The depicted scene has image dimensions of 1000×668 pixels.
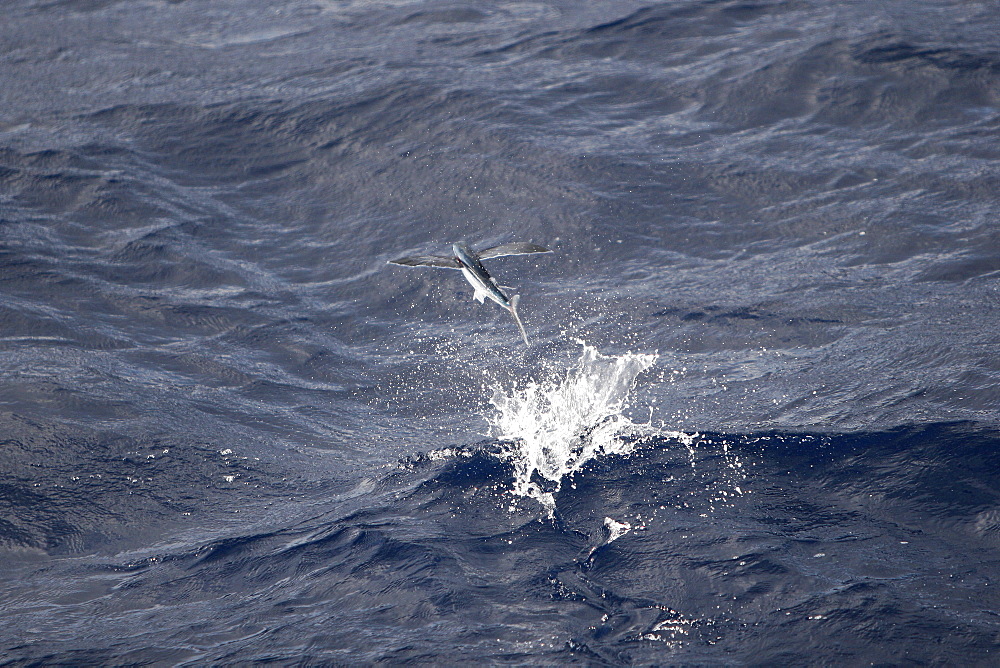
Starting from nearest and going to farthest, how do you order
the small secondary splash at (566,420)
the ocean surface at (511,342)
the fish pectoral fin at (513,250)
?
the ocean surface at (511,342) → the fish pectoral fin at (513,250) → the small secondary splash at (566,420)

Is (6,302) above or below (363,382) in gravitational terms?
above

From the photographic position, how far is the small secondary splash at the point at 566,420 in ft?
31.0

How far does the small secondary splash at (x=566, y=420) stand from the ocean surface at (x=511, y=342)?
0.05 metres

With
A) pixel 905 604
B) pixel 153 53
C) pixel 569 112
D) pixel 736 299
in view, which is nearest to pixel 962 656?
pixel 905 604

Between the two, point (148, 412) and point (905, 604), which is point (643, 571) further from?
point (148, 412)

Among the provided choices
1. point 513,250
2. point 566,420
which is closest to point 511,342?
point 566,420

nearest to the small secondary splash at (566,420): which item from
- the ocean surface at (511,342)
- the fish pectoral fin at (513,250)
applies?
the ocean surface at (511,342)

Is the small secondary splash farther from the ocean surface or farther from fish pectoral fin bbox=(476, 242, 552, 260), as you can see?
fish pectoral fin bbox=(476, 242, 552, 260)

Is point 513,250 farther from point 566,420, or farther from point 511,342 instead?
point 511,342

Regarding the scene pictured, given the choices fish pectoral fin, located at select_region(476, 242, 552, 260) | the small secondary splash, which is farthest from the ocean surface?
fish pectoral fin, located at select_region(476, 242, 552, 260)

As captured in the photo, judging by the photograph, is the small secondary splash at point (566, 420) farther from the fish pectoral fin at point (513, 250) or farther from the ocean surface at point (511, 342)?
the fish pectoral fin at point (513, 250)

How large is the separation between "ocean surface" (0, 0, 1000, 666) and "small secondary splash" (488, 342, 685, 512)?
0.16 feet

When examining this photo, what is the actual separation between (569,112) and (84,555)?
10.9 meters

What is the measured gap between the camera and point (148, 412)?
10.6 m
